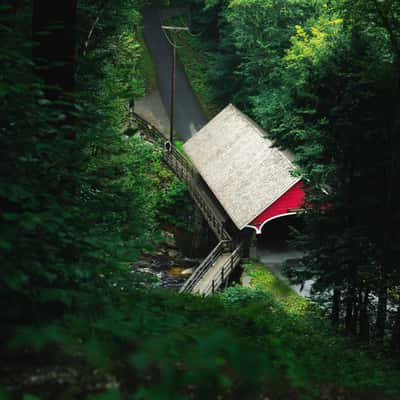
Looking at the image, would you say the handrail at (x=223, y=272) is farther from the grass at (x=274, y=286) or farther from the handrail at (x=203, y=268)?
the handrail at (x=203, y=268)

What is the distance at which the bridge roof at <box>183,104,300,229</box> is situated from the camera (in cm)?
2616

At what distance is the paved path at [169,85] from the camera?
43.4 metres

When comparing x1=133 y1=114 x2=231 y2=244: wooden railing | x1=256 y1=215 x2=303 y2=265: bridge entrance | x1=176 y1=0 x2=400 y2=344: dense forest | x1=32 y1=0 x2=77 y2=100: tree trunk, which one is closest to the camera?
x1=32 y1=0 x2=77 y2=100: tree trunk

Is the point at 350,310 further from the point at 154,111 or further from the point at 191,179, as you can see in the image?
the point at 154,111

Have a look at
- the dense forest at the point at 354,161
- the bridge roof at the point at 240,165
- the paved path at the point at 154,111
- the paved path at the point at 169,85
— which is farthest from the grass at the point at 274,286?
the paved path at the point at 154,111

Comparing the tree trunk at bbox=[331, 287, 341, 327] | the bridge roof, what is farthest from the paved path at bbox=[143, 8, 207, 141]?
the tree trunk at bbox=[331, 287, 341, 327]

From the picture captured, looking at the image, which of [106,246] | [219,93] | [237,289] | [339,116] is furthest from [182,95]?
[106,246]

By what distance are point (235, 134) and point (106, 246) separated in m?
29.4

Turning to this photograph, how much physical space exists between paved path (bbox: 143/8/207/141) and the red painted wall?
689 inches

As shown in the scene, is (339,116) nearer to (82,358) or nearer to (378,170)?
(378,170)

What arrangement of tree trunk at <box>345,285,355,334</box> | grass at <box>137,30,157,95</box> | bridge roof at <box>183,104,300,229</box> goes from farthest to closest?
grass at <box>137,30,157,95</box> → bridge roof at <box>183,104,300,229</box> → tree trunk at <box>345,285,355,334</box>

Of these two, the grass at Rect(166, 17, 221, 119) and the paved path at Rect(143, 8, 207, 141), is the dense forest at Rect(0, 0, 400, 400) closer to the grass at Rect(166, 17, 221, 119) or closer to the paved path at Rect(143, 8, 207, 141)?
the paved path at Rect(143, 8, 207, 141)

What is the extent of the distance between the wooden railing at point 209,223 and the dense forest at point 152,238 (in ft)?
4.92

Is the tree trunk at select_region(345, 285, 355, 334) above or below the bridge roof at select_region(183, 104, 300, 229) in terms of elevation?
below
